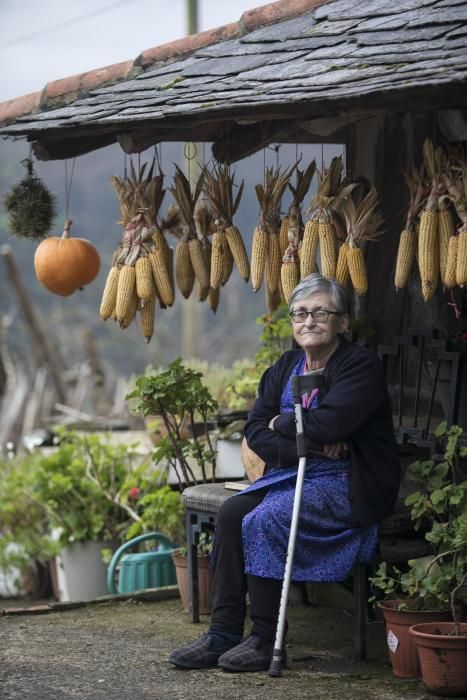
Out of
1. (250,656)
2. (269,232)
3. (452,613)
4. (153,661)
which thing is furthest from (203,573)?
(269,232)

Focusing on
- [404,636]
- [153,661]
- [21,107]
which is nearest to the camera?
[404,636]

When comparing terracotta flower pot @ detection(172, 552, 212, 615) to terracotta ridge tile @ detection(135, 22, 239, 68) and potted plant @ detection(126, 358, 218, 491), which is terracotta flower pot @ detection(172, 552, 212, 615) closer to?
potted plant @ detection(126, 358, 218, 491)

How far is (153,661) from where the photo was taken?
5.67m

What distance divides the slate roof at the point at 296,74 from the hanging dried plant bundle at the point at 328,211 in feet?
1.27

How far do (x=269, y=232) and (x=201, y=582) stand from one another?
6.62 feet

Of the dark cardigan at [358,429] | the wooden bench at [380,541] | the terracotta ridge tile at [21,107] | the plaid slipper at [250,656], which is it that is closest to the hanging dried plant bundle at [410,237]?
the dark cardigan at [358,429]

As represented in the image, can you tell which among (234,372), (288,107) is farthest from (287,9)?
(234,372)

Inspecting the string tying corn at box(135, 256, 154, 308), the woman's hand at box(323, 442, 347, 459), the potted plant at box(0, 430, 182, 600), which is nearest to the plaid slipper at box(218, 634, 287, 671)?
the woman's hand at box(323, 442, 347, 459)

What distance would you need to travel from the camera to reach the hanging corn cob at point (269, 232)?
19.6ft

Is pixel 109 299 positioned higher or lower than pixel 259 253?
lower

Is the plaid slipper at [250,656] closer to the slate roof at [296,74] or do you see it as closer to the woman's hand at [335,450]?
the woman's hand at [335,450]

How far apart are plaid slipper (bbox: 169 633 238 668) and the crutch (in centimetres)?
30

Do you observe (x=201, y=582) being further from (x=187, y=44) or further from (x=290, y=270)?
(x=187, y=44)

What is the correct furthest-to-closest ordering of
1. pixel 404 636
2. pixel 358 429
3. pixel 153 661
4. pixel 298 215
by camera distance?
pixel 298 215
pixel 153 661
pixel 358 429
pixel 404 636
